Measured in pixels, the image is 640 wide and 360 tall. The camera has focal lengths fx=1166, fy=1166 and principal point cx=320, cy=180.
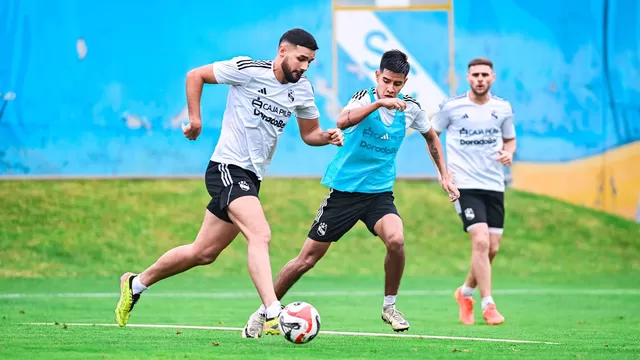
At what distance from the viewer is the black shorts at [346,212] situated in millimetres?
9547

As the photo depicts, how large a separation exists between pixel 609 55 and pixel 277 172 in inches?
271

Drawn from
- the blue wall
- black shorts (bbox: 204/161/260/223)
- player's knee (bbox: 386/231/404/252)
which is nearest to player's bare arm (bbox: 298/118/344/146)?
black shorts (bbox: 204/161/260/223)

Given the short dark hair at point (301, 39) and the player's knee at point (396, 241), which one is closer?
the short dark hair at point (301, 39)

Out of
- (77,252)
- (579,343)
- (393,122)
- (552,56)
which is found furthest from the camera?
(552,56)

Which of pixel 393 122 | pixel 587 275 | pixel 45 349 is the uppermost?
pixel 393 122

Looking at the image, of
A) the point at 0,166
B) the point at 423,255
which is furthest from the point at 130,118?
the point at 423,255

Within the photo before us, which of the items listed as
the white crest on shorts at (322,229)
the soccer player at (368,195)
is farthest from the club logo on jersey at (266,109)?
the white crest on shorts at (322,229)

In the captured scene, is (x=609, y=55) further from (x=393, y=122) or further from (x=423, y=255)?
(x=393, y=122)

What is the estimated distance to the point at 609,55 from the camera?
22.7 meters

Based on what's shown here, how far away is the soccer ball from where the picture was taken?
761cm

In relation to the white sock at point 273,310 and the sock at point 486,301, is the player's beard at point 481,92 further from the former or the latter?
the white sock at point 273,310

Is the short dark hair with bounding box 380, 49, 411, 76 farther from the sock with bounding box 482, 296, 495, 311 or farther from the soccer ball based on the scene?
the sock with bounding box 482, 296, 495, 311

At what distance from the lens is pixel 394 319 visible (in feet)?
31.0

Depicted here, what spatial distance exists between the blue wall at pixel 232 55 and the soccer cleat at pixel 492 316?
33.9 feet
